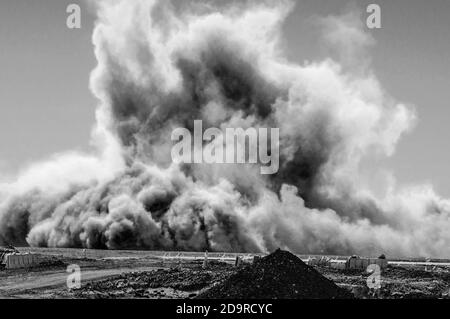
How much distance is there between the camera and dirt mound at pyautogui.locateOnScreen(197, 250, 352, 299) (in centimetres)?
2636

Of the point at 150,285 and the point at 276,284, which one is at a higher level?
the point at 276,284

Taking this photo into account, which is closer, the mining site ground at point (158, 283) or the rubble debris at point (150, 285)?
the rubble debris at point (150, 285)

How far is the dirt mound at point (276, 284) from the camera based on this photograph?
1038 inches

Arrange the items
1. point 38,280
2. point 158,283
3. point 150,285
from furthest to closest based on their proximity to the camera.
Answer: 1. point 38,280
2. point 158,283
3. point 150,285

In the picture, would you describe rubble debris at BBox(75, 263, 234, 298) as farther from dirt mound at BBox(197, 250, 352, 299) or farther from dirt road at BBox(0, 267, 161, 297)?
dirt mound at BBox(197, 250, 352, 299)

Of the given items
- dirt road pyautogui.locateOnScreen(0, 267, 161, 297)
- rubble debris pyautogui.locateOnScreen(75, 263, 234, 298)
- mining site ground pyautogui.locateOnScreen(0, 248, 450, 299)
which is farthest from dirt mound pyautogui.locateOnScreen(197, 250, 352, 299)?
dirt road pyautogui.locateOnScreen(0, 267, 161, 297)

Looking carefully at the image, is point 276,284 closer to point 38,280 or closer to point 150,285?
point 150,285

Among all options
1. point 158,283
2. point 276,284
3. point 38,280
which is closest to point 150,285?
point 158,283

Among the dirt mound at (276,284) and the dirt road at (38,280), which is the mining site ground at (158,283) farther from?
the dirt mound at (276,284)

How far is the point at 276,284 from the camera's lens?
26.9 metres

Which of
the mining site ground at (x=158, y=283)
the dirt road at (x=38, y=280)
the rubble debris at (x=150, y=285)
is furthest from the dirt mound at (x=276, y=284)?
the dirt road at (x=38, y=280)

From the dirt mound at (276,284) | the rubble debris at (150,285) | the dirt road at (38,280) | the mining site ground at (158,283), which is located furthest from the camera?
the dirt road at (38,280)

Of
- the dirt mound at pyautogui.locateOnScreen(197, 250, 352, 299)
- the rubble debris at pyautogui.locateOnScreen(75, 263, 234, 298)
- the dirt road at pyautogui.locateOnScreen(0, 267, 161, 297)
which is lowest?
the dirt road at pyautogui.locateOnScreen(0, 267, 161, 297)
